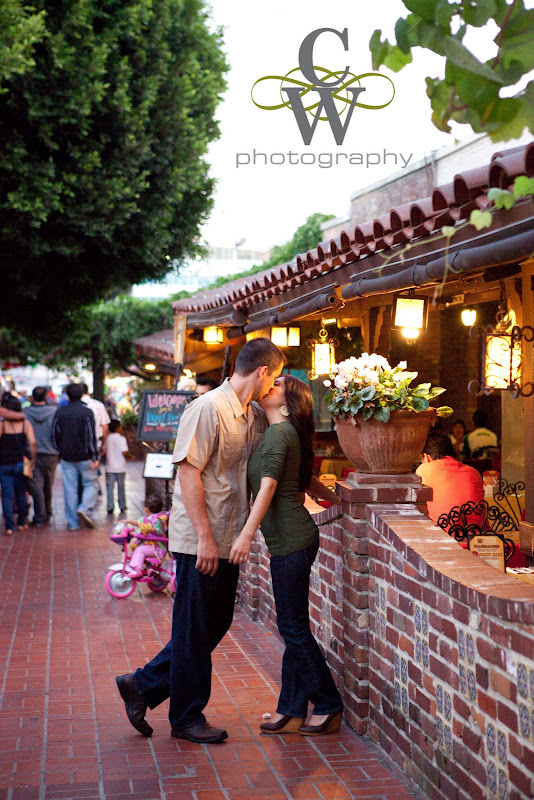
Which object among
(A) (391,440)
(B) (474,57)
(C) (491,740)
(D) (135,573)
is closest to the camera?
(B) (474,57)

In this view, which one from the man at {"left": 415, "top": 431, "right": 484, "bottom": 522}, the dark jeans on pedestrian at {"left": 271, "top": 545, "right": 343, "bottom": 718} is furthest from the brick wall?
the man at {"left": 415, "top": 431, "right": 484, "bottom": 522}

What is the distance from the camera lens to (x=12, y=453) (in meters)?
12.0

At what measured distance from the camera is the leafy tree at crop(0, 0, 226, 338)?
39.6 feet

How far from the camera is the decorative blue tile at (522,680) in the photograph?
288cm

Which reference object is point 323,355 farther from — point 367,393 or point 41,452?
point 367,393

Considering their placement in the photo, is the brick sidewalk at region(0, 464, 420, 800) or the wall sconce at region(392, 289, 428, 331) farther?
the wall sconce at region(392, 289, 428, 331)

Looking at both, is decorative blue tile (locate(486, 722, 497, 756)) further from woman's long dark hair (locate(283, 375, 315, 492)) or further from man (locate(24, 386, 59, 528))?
man (locate(24, 386, 59, 528))

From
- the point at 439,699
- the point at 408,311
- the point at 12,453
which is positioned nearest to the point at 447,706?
the point at 439,699

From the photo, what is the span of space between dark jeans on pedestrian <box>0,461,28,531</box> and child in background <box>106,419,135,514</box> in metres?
1.53

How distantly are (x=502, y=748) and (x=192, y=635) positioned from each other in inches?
72.3

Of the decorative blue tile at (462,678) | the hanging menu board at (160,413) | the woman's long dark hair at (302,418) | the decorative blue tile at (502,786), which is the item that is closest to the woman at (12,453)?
the hanging menu board at (160,413)

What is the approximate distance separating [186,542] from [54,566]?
558cm

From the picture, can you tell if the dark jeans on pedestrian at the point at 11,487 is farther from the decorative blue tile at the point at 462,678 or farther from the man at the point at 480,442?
the decorative blue tile at the point at 462,678

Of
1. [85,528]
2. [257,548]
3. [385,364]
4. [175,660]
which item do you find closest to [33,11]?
[85,528]
